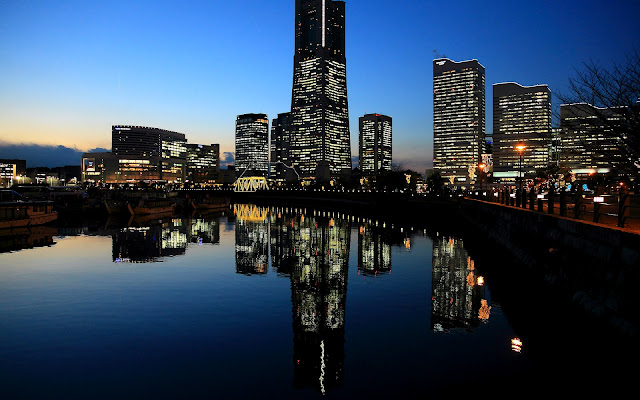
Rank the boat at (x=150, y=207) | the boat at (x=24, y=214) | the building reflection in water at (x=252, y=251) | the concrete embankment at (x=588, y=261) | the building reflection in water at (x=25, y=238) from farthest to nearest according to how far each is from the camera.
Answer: the boat at (x=150, y=207) < the boat at (x=24, y=214) < the building reflection in water at (x=25, y=238) < the building reflection in water at (x=252, y=251) < the concrete embankment at (x=588, y=261)

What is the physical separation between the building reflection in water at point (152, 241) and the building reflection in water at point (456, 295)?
18521 millimetres

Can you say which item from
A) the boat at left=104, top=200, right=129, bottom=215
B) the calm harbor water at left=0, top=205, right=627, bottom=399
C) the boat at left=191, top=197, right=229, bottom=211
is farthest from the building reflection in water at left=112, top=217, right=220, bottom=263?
the boat at left=191, top=197, right=229, bottom=211

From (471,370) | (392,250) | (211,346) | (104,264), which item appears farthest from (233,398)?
(392,250)

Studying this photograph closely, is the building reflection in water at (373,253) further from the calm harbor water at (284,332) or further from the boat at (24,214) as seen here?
the boat at (24,214)

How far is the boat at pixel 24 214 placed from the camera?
1869 inches

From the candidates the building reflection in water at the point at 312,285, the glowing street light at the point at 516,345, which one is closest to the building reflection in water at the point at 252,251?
the building reflection in water at the point at 312,285

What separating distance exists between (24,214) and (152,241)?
2098 centimetres

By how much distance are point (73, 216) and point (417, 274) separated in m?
65.0

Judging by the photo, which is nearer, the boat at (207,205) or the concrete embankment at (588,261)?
the concrete embankment at (588,261)

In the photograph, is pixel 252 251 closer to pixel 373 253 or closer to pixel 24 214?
pixel 373 253

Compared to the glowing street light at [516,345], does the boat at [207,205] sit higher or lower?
higher

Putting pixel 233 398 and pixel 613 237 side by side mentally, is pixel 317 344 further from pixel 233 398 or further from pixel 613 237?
pixel 613 237

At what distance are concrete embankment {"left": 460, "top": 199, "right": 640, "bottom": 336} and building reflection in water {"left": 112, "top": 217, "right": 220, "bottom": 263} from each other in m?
23.0

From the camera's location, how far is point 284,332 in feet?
48.3
